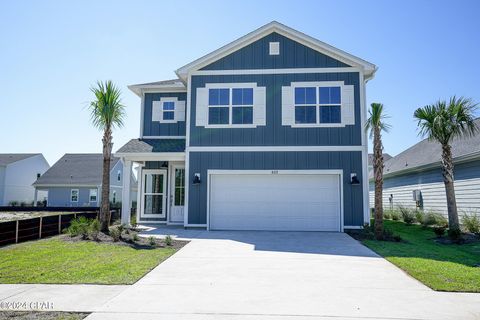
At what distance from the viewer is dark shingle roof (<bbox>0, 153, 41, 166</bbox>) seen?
110 ft

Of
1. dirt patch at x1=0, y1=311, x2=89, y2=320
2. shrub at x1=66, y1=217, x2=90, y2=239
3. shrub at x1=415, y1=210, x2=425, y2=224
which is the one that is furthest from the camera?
shrub at x1=415, y1=210, x2=425, y2=224

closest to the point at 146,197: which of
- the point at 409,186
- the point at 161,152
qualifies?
the point at 161,152

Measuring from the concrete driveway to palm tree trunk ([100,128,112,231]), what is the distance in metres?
4.66

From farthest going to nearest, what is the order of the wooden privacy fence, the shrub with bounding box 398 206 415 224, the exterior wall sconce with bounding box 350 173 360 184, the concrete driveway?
the shrub with bounding box 398 206 415 224 → the exterior wall sconce with bounding box 350 173 360 184 → the wooden privacy fence → the concrete driveway

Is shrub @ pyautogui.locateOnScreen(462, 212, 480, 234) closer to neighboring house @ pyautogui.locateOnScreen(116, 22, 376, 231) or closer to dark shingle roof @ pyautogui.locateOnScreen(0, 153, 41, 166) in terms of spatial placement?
neighboring house @ pyautogui.locateOnScreen(116, 22, 376, 231)

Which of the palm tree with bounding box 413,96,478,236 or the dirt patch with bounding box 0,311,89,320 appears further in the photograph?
the palm tree with bounding box 413,96,478,236

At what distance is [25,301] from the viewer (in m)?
5.09

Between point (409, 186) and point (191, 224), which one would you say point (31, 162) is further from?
point (409, 186)

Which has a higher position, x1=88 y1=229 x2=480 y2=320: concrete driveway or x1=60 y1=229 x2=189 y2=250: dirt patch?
x1=60 y1=229 x2=189 y2=250: dirt patch

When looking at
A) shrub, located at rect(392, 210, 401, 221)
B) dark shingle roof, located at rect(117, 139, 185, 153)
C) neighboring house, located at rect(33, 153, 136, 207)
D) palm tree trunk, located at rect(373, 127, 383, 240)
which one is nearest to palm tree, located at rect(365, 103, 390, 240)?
palm tree trunk, located at rect(373, 127, 383, 240)

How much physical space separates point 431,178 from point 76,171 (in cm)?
2813

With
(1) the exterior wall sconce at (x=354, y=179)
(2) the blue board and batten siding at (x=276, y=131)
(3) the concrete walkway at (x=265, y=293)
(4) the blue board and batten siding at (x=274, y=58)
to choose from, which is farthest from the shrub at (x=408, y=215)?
(3) the concrete walkway at (x=265, y=293)

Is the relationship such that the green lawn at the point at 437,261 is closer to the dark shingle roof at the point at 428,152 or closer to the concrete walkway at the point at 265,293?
the concrete walkway at the point at 265,293

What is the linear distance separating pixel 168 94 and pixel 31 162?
27.4 meters
